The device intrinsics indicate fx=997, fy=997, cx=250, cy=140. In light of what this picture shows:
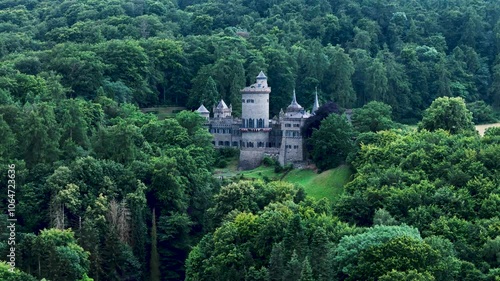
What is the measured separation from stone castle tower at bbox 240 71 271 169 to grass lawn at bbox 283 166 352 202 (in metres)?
5.48

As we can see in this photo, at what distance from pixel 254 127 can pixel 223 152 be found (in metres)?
4.98

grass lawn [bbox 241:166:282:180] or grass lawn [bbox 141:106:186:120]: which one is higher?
grass lawn [bbox 141:106:186:120]

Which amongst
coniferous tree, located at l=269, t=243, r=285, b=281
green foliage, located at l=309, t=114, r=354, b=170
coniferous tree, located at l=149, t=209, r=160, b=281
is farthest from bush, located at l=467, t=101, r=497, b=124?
coniferous tree, located at l=269, t=243, r=285, b=281

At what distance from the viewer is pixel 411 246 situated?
62.4m

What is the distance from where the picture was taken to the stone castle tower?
318ft

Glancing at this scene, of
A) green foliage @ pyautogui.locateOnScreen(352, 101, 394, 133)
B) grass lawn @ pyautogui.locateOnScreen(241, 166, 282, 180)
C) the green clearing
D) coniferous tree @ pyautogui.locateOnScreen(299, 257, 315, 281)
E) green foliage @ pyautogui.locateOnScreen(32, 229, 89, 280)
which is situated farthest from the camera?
green foliage @ pyautogui.locateOnScreen(352, 101, 394, 133)

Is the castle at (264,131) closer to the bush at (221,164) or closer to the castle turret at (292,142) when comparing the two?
the castle turret at (292,142)

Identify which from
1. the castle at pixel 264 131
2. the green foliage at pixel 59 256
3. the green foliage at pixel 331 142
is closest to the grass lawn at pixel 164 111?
the castle at pixel 264 131

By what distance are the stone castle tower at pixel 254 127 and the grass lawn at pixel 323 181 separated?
5484mm

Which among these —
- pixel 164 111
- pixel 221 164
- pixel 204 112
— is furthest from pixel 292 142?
pixel 164 111

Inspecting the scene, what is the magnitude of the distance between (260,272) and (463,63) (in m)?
67.9

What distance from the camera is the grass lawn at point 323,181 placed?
87312 mm

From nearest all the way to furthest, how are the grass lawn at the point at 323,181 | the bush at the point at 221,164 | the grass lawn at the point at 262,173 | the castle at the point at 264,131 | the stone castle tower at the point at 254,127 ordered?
the grass lawn at the point at 323,181, the grass lawn at the point at 262,173, the castle at the point at 264,131, the stone castle tower at the point at 254,127, the bush at the point at 221,164

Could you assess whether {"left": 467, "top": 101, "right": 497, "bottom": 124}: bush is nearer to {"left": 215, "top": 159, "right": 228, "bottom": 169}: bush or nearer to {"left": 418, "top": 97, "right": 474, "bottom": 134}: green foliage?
{"left": 418, "top": 97, "right": 474, "bottom": 134}: green foliage
